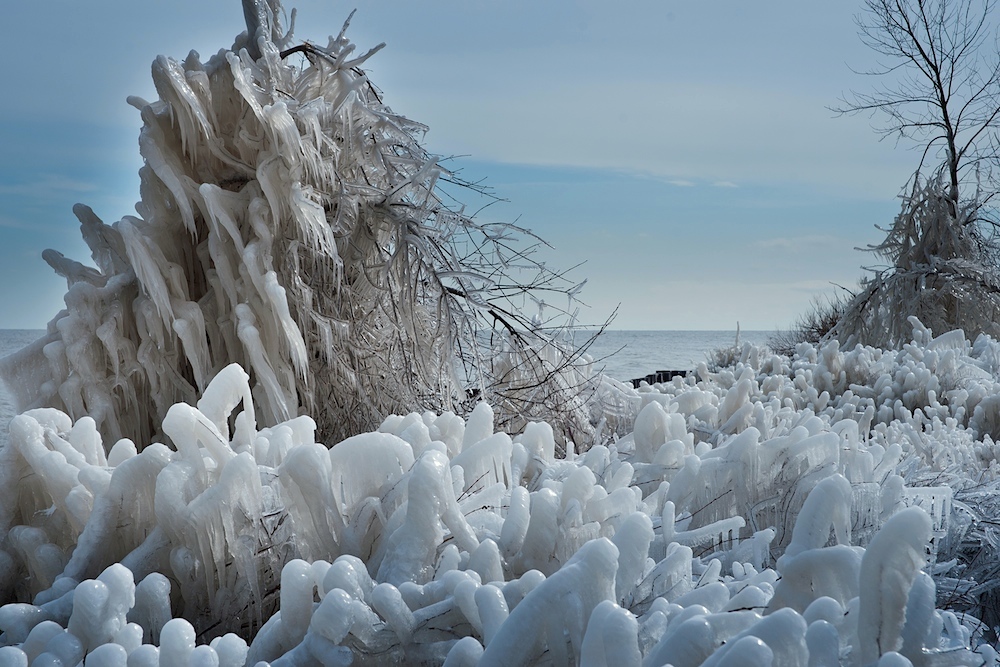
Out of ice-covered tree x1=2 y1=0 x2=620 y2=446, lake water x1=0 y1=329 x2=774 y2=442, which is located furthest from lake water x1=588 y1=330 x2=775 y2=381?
ice-covered tree x1=2 y1=0 x2=620 y2=446

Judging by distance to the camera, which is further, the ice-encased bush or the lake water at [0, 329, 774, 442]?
the lake water at [0, 329, 774, 442]

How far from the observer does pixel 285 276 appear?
3.77m

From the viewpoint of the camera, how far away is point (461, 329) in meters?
4.14

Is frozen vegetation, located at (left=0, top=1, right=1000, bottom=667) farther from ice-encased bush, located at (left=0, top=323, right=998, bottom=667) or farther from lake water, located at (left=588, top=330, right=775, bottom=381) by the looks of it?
lake water, located at (left=588, top=330, right=775, bottom=381)

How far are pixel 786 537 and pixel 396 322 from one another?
8.09ft

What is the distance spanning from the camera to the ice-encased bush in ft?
3.82

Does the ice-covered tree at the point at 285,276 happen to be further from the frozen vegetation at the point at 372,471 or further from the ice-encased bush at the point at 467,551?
the ice-encased bush at the point at 467,551

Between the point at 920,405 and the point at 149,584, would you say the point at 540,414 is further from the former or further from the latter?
the point at 149,584

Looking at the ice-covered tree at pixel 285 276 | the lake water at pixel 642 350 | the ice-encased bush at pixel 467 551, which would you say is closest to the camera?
the ice-encased bush at pixel 467 551

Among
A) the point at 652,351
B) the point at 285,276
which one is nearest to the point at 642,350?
the point at 652,351

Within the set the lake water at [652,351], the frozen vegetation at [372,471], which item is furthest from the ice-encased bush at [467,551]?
the lake water at [652,351]

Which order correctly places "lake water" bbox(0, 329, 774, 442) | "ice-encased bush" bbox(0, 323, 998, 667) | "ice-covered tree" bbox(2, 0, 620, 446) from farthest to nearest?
"lake water" bbox(0, 329, 774, 442) < "ice-covered tree" bbox(2, 0, 620, 446) < "ice-encased bush" bbox(0, 323, 998, 667)

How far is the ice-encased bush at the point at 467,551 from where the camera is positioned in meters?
1.16

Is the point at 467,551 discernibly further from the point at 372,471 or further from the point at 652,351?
the point at 652,351
